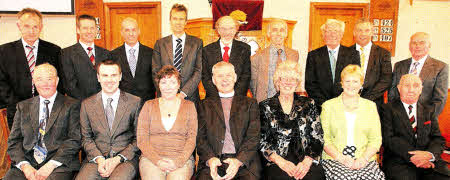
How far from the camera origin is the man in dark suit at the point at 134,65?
3.59 m

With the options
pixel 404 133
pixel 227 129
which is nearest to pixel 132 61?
pixel 227 129

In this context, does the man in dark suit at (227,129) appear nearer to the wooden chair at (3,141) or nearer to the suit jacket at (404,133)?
the suit jacket at (404,133)

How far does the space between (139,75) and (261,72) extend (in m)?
1.31

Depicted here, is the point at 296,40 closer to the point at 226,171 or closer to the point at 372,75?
the point at 372,75

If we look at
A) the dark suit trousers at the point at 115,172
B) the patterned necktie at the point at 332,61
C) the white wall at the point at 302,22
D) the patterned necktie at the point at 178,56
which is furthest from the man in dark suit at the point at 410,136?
the white wall at the point at 302,22

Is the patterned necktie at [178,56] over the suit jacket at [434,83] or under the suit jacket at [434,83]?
over

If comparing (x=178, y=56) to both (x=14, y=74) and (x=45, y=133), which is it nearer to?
(x=45, y=133)

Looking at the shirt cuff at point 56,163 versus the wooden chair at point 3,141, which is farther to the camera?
the wooden chair at point 3,141

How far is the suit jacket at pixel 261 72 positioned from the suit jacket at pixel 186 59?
1.94 feet

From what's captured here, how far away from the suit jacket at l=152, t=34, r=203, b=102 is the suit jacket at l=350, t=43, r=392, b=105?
1772mm

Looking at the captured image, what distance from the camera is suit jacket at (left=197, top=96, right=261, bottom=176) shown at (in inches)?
108

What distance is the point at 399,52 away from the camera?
7.50 m

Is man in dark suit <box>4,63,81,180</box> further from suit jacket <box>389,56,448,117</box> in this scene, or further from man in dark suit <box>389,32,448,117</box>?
man in dark suit <box>389,32,448,117</box>

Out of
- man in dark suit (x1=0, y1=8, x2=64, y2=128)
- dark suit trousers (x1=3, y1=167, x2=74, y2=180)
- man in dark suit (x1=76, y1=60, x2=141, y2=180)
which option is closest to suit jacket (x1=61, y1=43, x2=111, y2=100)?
man in dark suit (x1=0, y1=8, x2=64, y2=128)
